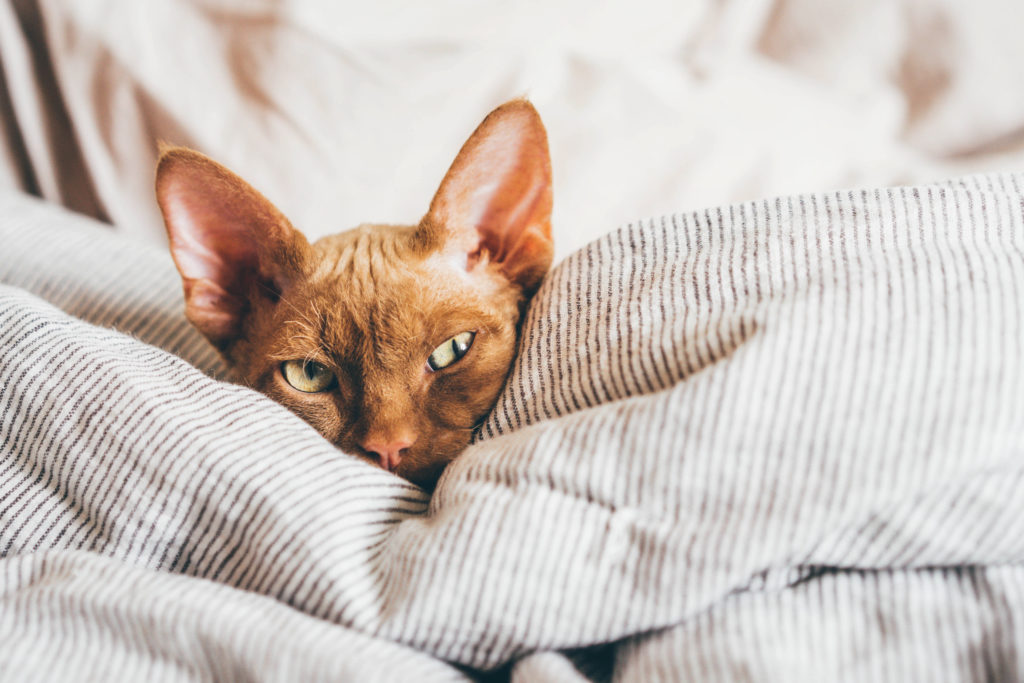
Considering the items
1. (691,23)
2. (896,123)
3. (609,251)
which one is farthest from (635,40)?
(609,251)

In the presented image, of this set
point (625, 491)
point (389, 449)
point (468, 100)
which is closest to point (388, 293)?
point (389, 449)

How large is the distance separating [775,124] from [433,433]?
1.18 m

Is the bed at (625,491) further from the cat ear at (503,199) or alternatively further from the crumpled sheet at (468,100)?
the crumpled sheet at (468,100)

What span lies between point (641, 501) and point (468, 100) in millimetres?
1169

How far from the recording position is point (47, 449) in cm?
83

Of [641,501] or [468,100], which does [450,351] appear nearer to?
[641,501]

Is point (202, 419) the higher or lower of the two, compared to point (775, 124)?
lower

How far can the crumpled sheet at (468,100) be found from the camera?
149cm

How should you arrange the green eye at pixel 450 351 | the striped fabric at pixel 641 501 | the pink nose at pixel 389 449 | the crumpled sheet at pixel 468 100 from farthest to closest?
1. the crumpled sheet at pixel 468 100
2. the green eye at pixel 450 351
3. the pink nose at pixel 389 449
4. the striped fabric at pixel 641 501

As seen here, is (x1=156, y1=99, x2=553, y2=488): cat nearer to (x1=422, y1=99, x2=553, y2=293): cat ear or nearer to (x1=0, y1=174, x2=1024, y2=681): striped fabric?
(x1=422, y1=99, x2=553, y2=293): cat ear

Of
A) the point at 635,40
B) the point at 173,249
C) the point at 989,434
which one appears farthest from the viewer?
the point at 635,40

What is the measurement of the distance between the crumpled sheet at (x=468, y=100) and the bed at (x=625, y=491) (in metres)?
0.67

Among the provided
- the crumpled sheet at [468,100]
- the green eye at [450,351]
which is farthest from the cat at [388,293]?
the crumpled sheet at [468,100]

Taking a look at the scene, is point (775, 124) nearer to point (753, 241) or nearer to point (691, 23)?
point (691, 23)
